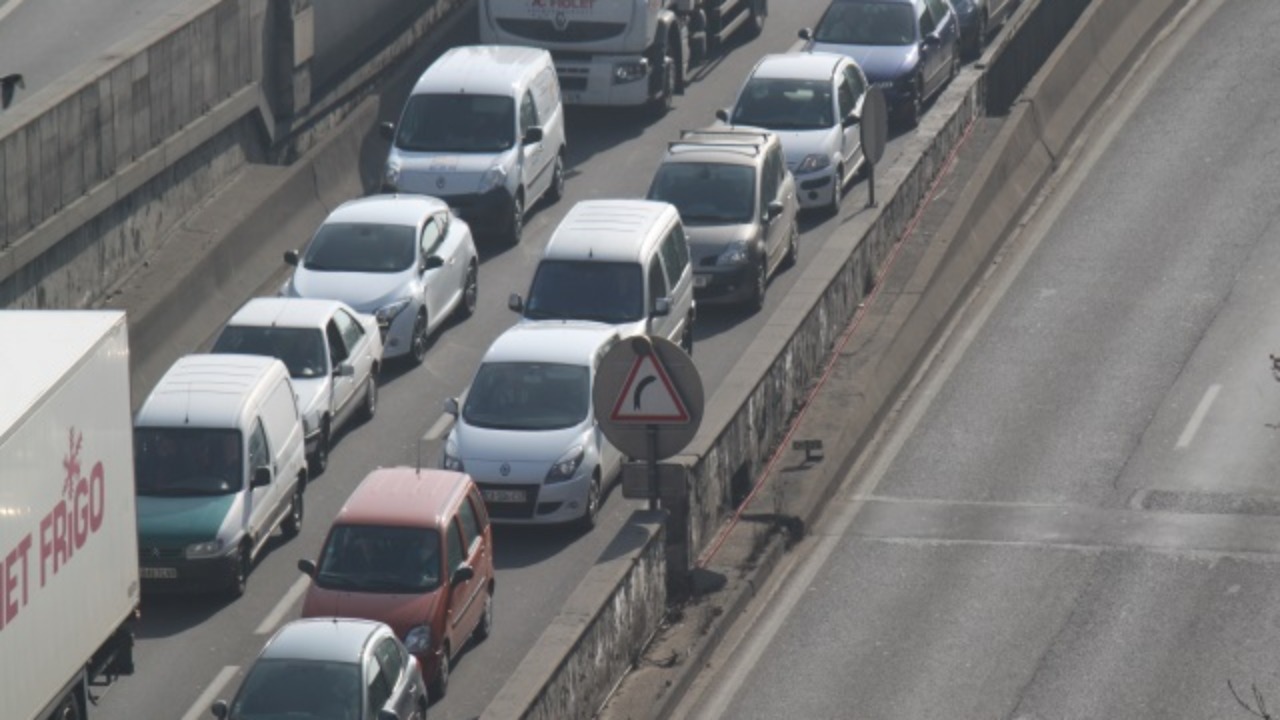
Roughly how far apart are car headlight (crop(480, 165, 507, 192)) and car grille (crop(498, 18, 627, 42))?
5.06 m

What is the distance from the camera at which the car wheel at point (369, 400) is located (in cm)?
3136

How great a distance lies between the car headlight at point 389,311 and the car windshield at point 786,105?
7.74m

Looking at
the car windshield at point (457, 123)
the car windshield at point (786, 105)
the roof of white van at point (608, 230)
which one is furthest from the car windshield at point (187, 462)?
the car windshield at point (786, 105)

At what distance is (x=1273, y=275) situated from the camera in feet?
118

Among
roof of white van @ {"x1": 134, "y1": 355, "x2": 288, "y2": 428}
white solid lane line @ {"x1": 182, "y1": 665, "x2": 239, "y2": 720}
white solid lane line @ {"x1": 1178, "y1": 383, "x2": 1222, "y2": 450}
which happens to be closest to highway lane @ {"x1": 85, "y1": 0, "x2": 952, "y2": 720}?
white solid lane line @ {"x1": 182, "y1": 665, "x2": 239, "y2": 720}

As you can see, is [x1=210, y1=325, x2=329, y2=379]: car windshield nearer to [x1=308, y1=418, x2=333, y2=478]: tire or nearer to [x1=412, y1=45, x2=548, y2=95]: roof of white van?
[x1=308, y1=418, x2=333, y2=478]: tire

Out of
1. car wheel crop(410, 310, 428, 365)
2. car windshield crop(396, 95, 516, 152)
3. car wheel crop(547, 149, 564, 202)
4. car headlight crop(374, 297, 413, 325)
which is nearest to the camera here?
car headlight crop(374, 297, 413, 325)

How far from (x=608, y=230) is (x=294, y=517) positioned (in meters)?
5.82

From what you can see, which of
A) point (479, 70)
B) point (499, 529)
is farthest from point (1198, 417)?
point (479, 70)

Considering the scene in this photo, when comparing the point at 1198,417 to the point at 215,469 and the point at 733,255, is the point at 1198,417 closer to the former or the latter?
the point at 733,255

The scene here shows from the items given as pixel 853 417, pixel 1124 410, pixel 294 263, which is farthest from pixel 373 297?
pixel 1124 410

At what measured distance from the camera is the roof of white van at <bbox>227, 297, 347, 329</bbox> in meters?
30.6

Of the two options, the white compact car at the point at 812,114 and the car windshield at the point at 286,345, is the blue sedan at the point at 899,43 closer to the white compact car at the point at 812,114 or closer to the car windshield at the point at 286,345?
the white compact car at the point at 812,114

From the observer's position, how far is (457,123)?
37.2 meters
